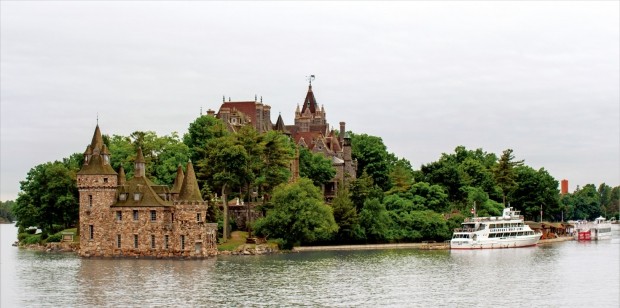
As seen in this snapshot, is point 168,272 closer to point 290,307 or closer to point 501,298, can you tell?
point 290,307

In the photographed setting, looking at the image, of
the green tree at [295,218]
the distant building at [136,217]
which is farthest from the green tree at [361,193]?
the distant building at [136,217]

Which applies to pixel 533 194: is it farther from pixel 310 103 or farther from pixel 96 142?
pixel 96 142

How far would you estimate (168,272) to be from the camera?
72.6 metres

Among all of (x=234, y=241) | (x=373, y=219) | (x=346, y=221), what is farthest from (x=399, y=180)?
(x=234, y=241)

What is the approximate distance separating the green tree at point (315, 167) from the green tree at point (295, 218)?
22720 mm

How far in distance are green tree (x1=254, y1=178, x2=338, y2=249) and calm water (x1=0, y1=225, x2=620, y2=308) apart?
5751mm

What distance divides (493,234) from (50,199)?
51.8m

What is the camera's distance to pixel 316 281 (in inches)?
2633

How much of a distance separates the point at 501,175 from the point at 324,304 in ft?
339

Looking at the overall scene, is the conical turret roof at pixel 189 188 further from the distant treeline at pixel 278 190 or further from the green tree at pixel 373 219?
the green tree at pixel 373 219

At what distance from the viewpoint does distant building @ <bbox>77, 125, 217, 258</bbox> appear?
282 ft

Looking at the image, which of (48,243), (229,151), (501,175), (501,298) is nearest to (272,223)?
(229,151)

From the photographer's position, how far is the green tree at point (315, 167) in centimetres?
12381

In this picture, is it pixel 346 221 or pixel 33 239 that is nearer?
pixel 346 221
